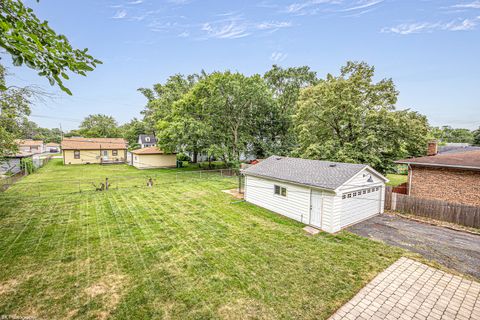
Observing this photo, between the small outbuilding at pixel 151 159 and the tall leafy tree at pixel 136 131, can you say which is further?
the tall leafy tree at pixel 136 131

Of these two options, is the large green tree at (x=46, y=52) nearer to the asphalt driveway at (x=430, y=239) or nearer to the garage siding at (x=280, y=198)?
the garage siding at (x=280, y=198)

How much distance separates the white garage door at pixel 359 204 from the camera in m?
9.91

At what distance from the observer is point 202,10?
14523 mm

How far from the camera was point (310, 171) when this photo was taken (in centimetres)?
1141

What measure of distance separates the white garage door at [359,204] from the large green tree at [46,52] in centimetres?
998

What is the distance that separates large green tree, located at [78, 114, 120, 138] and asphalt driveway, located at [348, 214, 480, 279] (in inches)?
2418

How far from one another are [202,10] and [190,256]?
15.2 m

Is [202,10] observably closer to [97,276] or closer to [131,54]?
[131,54]

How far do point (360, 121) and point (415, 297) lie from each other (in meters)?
14.9

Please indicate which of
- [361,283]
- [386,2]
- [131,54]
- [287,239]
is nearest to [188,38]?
[131,54]

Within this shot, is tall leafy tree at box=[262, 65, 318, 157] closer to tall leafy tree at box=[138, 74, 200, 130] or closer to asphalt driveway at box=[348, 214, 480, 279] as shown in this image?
tall leafy tree at box=[138, 74, 200, 130]

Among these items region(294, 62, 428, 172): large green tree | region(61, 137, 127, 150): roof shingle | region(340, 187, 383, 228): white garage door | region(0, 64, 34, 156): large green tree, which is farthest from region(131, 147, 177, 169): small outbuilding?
region(340, 187, 383, 228): white garage door

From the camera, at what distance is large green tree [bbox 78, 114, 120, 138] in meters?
55.1

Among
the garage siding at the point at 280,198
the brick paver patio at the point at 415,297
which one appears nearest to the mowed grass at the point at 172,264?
the brick paver patio at the point at 415,297
